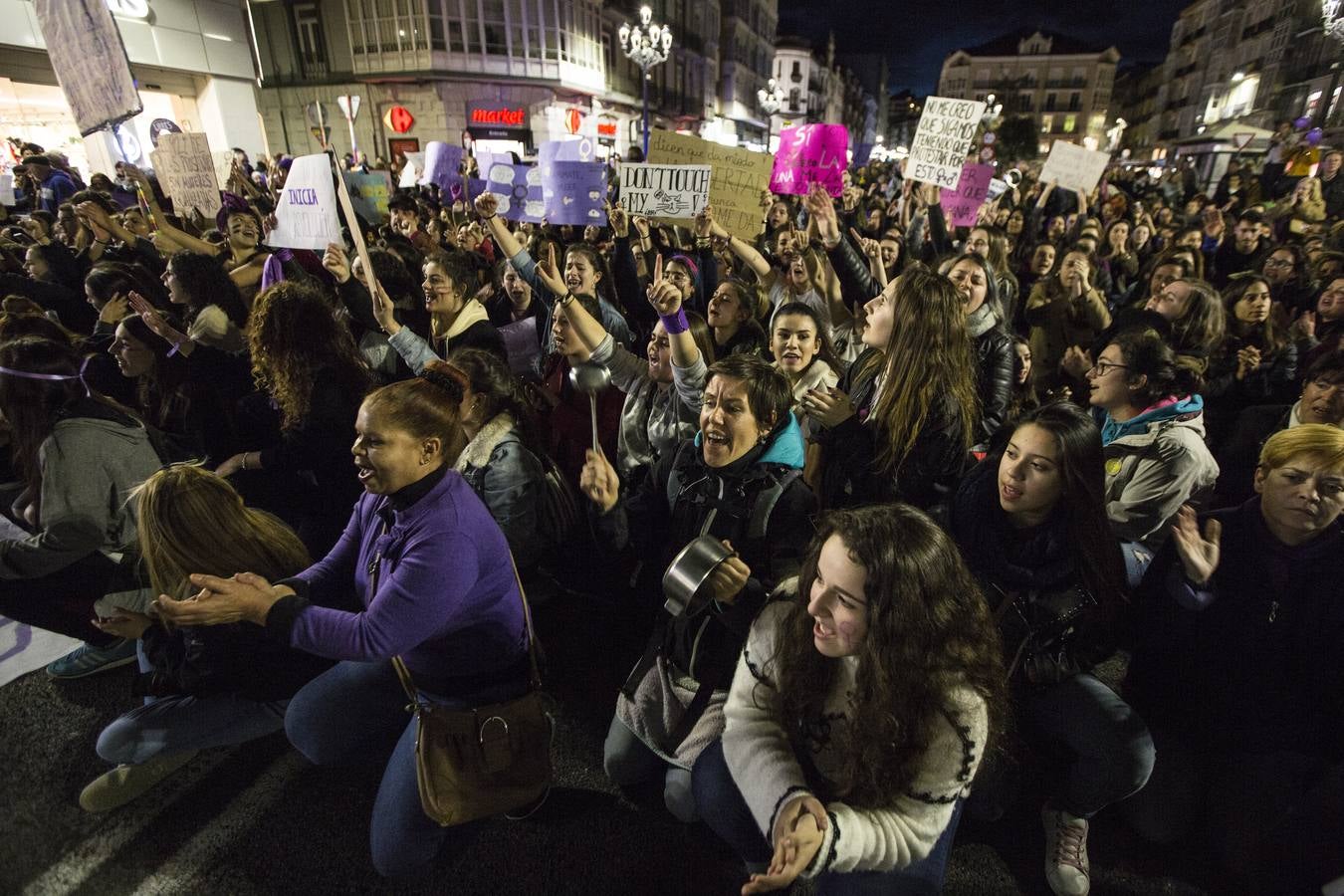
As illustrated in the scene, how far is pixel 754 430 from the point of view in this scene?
103 inches

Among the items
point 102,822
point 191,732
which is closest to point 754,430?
point 191,732

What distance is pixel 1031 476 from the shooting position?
2.32 m

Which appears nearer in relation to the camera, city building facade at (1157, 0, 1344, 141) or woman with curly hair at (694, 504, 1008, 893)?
Answer: woman with curly hair at (694, 504, 1008, 893)

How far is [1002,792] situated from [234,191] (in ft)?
38.2

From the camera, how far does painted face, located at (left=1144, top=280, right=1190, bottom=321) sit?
4203 mm

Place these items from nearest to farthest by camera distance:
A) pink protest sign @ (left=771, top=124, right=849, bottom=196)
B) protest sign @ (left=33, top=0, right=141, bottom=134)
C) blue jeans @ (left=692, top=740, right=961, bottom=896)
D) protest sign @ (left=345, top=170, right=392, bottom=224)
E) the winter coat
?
blue jeans @ (left=692, top=740, right=961, bottom=896) → the winter coat → protest sign @ (left=33, top=0, right=141, bottom=134) → pink protest sign @ (left=771, top=124, right=849, bottom=196) → protest sign @ (left=345, top=170, right=392, bottom=224)

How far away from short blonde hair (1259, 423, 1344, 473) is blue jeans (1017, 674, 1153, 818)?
1.04m

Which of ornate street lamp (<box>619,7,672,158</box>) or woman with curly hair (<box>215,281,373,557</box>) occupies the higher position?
ornate street lamp (<box>619,7,672,158</box>)

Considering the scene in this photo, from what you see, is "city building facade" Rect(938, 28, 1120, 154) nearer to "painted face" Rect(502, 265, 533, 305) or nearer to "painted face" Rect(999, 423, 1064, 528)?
"painted face" Rect(502, 265, 533, 305)

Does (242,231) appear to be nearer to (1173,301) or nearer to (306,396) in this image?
(306,396)

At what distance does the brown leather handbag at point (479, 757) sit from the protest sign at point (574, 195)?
5.91 meters

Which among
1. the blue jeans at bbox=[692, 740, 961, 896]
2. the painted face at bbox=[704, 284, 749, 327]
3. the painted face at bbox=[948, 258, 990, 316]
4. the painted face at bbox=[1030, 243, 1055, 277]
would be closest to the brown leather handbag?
the blue jeans at bbox=[692, 740, 961, 896]

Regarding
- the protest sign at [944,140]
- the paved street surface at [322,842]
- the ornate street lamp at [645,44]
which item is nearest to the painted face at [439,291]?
the paved street surface at [322,842]

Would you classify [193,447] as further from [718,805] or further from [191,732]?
[718,805]
